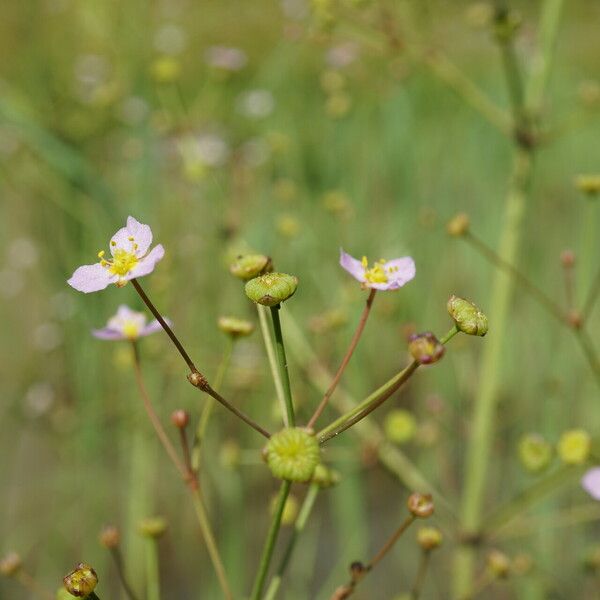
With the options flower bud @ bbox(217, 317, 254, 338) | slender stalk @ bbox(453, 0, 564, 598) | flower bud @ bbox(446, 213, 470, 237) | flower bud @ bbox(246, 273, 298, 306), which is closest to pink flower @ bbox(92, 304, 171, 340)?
flower bud @ bbox(217, 317, 254, 338)

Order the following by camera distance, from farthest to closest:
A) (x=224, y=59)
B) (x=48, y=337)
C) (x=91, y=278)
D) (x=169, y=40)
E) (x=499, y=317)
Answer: (x=169, y=40) → (x=48, y=337) → (x=224, y=59) → (x=499, y=317) → (x=91, y=278)

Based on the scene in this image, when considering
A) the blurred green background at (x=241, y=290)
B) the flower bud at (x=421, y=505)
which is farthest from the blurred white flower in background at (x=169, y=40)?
the flower bud at (x=421, y=505)

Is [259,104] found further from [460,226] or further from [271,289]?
[271,289]

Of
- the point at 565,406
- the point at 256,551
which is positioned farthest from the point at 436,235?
the point at 256,551

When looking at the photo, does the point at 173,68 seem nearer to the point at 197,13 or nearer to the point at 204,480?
the point at 204,480

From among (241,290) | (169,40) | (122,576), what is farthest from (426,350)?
(169,40)

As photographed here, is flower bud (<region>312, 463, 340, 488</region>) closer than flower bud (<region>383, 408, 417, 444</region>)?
Yes

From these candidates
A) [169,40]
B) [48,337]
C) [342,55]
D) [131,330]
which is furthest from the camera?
[169,40]

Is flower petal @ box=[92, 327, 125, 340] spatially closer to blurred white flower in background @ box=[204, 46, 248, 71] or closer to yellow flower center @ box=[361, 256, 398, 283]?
yellow flower center @ box=[361, 256, 398, 283]
